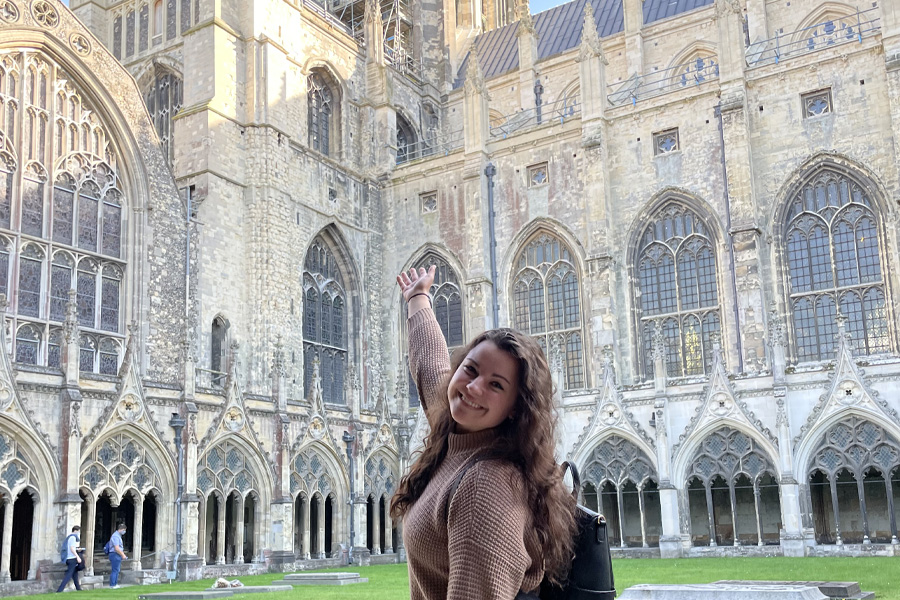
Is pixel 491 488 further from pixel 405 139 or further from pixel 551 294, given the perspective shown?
pixel 405 139

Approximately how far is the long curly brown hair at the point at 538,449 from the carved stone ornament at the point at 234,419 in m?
20.3

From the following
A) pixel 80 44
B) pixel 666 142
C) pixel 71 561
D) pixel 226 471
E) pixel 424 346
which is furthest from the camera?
pixel 666 142

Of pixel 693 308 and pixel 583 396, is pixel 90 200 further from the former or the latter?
pixel 693 308

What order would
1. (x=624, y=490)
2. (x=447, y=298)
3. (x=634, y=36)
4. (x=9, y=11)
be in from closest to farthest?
(x=9, y=11) → (x=624, y=490) → (x=447, y=298) → (x=634, y=36)

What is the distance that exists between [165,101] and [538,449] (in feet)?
103

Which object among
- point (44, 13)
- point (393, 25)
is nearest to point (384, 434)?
point (44, 13)

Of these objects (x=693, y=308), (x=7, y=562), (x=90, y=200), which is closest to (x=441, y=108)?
(x=693, y=308)

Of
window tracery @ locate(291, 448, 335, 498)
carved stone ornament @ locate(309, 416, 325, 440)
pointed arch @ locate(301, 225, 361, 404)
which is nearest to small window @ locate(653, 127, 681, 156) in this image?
pointed arch @ locate(301, 225, 361, 404)

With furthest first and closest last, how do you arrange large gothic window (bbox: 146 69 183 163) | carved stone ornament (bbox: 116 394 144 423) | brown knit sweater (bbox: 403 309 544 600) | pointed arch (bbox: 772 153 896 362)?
large gothic window (bbox: 146 69 183 163)
pointed arch (bbox: 772 153 896 362)
carved stone ornament (bbox: 116 394 144 423)
brown knit sweater (bbox: 403 309 544 600)

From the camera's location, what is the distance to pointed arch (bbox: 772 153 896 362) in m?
25.7

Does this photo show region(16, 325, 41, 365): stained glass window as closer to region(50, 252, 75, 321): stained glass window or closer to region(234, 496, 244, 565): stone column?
region(50, 252, 75, 321): stained glass window

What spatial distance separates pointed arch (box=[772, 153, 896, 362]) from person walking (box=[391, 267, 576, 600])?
25518 mm

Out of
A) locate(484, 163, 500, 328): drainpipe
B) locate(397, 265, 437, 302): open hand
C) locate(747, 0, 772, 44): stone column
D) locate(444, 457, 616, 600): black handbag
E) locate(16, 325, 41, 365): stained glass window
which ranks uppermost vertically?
locate(747, 0, 772, 44): stone column

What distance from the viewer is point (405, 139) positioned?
3706cm
